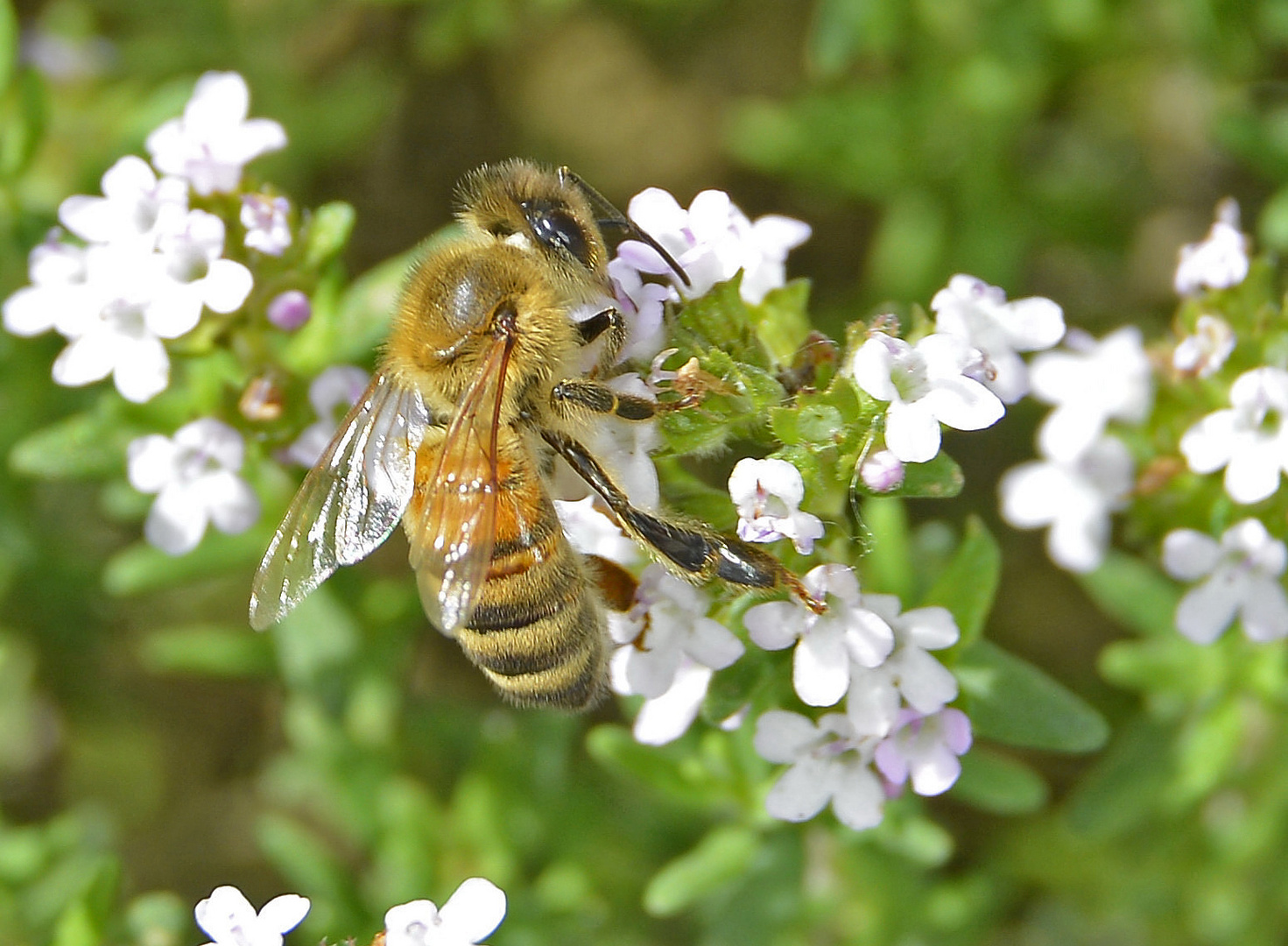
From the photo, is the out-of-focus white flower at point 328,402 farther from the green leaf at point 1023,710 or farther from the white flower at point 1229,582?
the white flower at point 1229,582

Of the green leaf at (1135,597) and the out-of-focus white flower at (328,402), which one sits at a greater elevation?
the out-of-focus white flower at (328,402)

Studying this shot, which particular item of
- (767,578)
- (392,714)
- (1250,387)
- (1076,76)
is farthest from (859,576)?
(1076,76)

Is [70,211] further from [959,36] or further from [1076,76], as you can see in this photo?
[1076,76]

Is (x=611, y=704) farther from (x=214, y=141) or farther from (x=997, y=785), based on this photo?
(x=214, y=141)

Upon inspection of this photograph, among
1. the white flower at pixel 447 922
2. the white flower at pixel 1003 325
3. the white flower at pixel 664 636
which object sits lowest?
the white flower at pixel 447 922

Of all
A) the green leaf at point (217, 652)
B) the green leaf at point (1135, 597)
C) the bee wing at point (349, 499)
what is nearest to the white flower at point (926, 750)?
the bee wing at point (349, 499)
